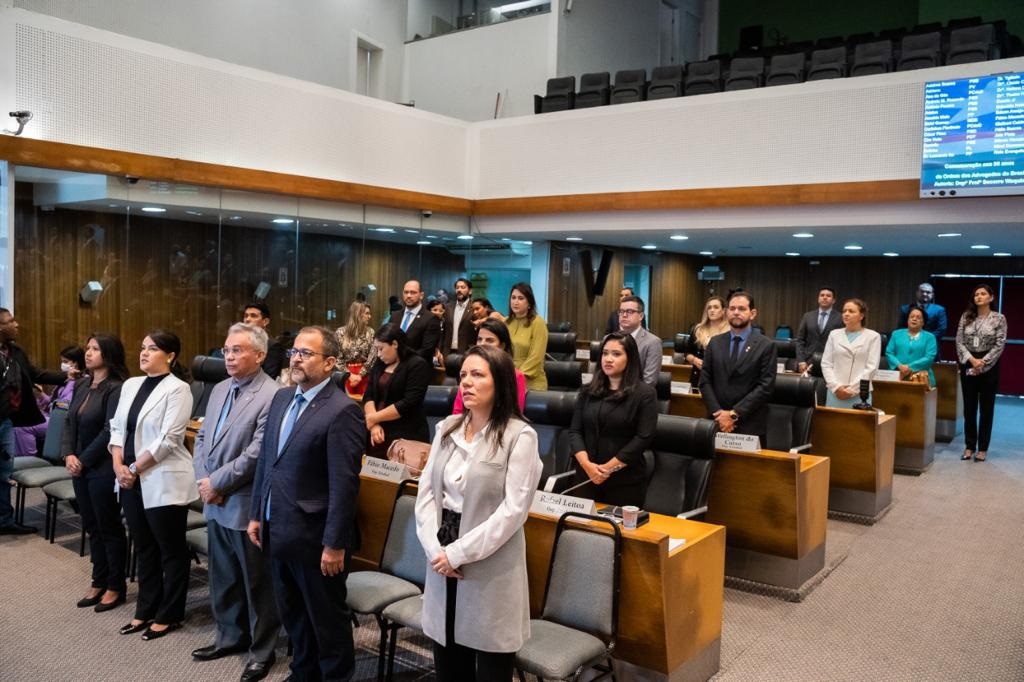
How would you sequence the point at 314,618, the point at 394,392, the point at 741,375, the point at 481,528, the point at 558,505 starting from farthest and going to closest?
the point at 741,375 < the point at 394,392 < the point at 558,505 < the point at 314,618 < the point at 481,528

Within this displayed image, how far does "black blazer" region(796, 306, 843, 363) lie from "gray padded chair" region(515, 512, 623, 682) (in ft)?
19.1

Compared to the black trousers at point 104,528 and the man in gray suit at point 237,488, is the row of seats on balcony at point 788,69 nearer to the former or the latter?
the man in gray suit at point 237,488

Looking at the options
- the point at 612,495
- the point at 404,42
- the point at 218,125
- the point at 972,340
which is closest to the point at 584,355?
the point at 972,340

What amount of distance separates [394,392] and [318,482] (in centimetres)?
141

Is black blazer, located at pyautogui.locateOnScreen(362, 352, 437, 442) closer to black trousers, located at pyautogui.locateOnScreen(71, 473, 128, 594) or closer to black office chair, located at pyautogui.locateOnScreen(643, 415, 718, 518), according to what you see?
black office chair, located at pyautogui.locateOnScreen(643, 415, 718, 518)

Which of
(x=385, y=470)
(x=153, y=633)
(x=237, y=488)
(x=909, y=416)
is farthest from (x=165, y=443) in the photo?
(x=909, y=416)

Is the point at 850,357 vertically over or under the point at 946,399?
over

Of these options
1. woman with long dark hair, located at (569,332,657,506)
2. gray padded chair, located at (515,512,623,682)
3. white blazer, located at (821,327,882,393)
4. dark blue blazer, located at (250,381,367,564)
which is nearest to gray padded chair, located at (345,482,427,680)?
dark blue blazer, located at (250,381,367,564)

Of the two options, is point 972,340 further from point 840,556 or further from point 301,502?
point 301,502

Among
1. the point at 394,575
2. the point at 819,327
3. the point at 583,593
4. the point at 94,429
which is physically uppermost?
the point at 819,327

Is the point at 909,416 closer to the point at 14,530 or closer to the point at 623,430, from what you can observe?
the point at 623,430

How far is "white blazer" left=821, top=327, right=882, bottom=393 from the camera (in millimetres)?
6543

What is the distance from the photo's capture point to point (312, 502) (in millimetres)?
3041

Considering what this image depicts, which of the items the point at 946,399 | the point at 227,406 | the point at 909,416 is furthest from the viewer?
the point at 946,399
